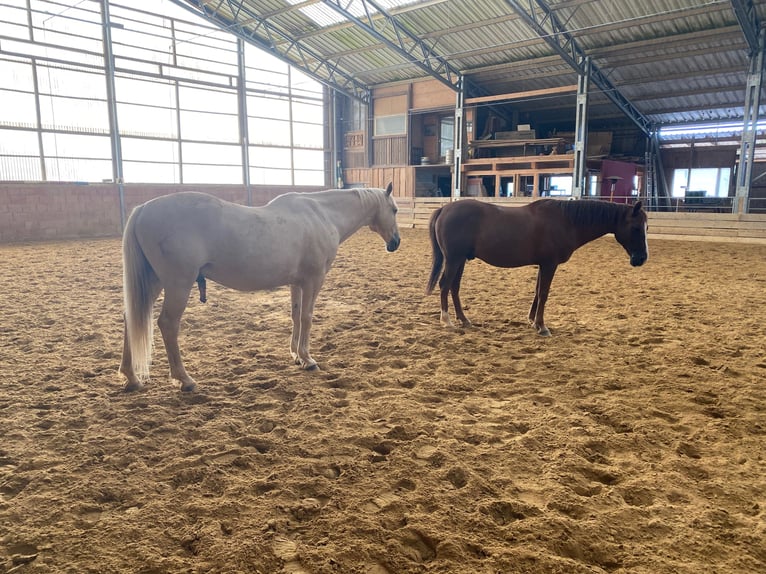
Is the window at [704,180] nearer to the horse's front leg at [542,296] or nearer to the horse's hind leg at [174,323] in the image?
the horse's front leg at [542,296]

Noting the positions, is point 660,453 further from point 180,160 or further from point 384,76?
point 384,76

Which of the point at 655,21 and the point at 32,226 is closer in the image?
the point at 655,21

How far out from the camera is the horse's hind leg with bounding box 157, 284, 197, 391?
3.18 m

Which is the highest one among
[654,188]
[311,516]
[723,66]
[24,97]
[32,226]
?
[723,66]

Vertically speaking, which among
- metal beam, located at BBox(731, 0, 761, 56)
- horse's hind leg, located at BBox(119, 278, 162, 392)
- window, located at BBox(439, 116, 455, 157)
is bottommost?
horse's hind leg, located at BBox(119, 278, 162, 392)

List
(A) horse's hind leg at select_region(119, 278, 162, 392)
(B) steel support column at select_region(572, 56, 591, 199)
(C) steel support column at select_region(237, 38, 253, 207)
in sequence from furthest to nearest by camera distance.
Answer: (C) steel support column at select_region(237, 38, 253, 207)
(B) steel support column at select_region(572, 56, 591, 199)
(A) horse's hind leg at select_region(119, 278, 162, 392)

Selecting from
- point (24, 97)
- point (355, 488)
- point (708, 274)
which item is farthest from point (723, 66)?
point (24, 97)

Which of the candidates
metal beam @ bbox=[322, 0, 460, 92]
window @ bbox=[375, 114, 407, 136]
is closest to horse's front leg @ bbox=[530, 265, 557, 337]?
metal beam @ bbox=[322, 0, 460, 92]

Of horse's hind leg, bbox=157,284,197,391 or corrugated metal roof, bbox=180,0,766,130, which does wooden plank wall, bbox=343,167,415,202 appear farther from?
horse's hind leg, bbox=157,284,197,391

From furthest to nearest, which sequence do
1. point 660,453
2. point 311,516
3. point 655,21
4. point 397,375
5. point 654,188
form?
1. point 654,188
2. point 655,21
3. point 397,375
4. point 660,453
5. point 311,516

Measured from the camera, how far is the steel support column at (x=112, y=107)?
48.9 feet

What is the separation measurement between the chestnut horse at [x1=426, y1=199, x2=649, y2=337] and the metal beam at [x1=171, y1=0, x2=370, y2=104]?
15.2 meters

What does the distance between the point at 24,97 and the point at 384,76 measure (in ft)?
40.6

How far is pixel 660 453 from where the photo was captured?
2.49 meters
